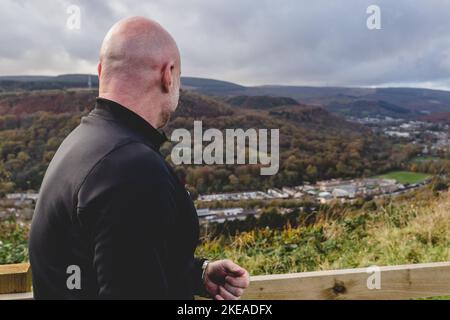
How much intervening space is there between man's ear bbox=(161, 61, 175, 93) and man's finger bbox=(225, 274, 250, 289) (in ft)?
2.36

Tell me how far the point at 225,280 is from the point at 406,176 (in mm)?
4759

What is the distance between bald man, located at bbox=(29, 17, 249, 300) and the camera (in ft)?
3.61

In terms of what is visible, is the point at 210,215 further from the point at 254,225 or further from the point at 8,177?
the point at 8,177

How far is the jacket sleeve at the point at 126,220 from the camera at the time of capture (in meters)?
1.09

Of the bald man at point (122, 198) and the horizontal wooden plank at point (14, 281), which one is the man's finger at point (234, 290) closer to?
the bald man at point (122, 198)

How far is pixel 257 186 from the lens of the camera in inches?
205

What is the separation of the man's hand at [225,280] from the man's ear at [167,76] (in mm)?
678

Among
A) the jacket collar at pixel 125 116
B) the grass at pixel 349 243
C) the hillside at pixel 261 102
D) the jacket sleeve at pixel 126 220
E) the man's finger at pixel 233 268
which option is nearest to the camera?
the jacket sleeve at pixel 126 220

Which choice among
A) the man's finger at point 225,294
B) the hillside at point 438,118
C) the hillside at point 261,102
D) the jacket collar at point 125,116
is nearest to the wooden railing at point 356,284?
the man's finger at point 225,294

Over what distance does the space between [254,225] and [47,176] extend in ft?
12.0

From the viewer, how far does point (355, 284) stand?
223 centimetres

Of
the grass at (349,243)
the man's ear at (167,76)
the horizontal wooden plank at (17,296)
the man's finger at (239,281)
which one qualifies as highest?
the man's ear at (167,76)

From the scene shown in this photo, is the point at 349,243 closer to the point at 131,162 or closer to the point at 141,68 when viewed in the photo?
the point at 141,68

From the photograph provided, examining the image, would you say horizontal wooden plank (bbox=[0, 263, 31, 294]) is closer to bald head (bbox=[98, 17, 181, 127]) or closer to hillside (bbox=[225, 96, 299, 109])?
bald head (bbox=[98, 17, 181, 127])
